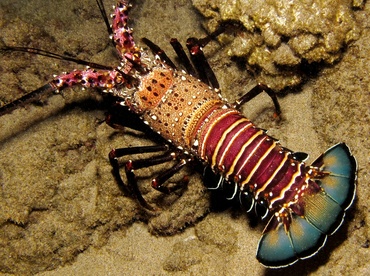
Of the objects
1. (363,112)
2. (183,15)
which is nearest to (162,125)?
(183,15)

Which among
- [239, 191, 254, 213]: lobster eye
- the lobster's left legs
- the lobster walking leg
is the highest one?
the lobster walking leg

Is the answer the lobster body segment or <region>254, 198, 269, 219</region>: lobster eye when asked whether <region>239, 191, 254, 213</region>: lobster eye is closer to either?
<region>254, 198, 269, 219</region>: lobster eye

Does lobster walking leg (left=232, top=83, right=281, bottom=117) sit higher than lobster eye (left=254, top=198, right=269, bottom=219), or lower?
higher

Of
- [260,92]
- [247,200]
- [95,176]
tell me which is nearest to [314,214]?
[247,200]

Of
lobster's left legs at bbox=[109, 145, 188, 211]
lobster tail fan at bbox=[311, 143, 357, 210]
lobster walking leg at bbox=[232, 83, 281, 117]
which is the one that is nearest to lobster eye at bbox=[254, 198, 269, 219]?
lobster tail fan at bbox=[311, 143, 357, 210]

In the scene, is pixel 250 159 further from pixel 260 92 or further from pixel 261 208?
pixel 260 92
